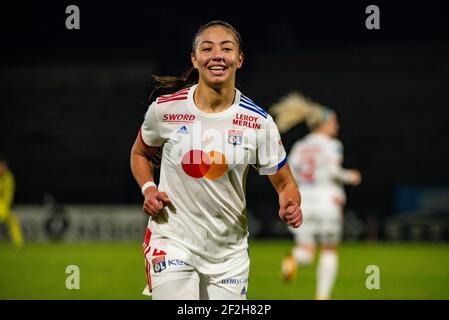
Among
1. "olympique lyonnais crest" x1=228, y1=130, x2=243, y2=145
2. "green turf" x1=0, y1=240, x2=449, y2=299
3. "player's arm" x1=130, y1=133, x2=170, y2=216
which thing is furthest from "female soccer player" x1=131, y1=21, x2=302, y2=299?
"green turf" x1=0, y1=240, x2=449, y2=299

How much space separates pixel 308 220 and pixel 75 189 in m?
12.4

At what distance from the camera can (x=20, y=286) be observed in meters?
9.83

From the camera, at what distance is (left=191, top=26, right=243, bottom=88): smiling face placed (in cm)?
422

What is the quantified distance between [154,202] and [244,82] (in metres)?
17.3

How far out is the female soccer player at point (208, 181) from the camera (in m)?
4.23

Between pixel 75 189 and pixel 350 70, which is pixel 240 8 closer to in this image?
Answer: pixel 350 70

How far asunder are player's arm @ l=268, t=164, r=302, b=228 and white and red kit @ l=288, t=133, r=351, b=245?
16.2ft

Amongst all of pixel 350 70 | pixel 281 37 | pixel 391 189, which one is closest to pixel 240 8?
pixel 281 37

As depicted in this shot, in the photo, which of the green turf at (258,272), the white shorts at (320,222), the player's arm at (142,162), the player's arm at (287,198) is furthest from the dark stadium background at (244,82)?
the player's arm at (287,198)

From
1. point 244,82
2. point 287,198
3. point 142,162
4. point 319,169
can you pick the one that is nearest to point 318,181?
point 319,169

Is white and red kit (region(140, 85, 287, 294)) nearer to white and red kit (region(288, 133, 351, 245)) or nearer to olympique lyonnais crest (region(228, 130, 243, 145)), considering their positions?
olympique lyonnais crest (region(228, 130, 243, 145))

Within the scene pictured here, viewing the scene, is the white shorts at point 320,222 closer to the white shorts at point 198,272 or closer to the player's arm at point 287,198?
the player's arm at point 287,198

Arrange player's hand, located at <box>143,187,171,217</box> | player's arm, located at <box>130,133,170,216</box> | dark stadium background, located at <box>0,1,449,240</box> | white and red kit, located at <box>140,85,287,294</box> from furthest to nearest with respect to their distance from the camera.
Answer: dark stadium background, located at <box>0,1,449,240</box>
player's arm, located at <box>130,133,170,216</box>
white and red kit, located at <box>140,85,287,294</box>
player's hand, located at <box>143,187,171,217</box>

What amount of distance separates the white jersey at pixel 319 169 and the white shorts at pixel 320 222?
86mm
